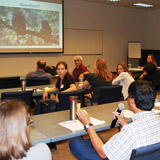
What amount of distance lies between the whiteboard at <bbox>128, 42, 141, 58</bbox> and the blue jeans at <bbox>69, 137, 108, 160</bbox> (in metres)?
9.83

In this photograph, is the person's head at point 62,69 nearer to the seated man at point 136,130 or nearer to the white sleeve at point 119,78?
the white sleeve at point 119,78

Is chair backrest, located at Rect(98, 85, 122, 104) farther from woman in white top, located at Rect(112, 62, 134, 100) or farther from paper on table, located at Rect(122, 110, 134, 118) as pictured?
paper on table, located at Rect(122, 110, 134, 118)

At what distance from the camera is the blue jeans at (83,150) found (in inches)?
84.0

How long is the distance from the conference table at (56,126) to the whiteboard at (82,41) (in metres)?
6.93

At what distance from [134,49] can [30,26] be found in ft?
18.0

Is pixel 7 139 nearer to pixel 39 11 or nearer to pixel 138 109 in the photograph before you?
pixel 138 109

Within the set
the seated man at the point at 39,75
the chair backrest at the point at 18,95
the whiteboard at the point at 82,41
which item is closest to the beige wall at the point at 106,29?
the whiteboard at the point at 82,41

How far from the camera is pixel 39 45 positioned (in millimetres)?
8758

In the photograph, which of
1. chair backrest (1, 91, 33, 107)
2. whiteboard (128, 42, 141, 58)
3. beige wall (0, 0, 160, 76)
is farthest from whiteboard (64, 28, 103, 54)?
chair backrest (1, 91, 33, 107)

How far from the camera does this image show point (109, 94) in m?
3.98

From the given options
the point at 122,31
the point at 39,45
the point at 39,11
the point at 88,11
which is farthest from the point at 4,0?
the point at 122,31

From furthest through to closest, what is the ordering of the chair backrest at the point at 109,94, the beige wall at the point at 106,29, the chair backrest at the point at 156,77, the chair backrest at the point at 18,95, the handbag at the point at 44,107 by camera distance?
the beige wall at the point at 106,29 → the chair backrest at the point at 156,77 → the handbag at the point at 44,107 → the chair backrest at the point at 109,94 → the chair backrest at the point at 18,95

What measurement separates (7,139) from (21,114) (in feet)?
0.50

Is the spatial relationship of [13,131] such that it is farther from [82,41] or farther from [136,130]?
[82,41]
